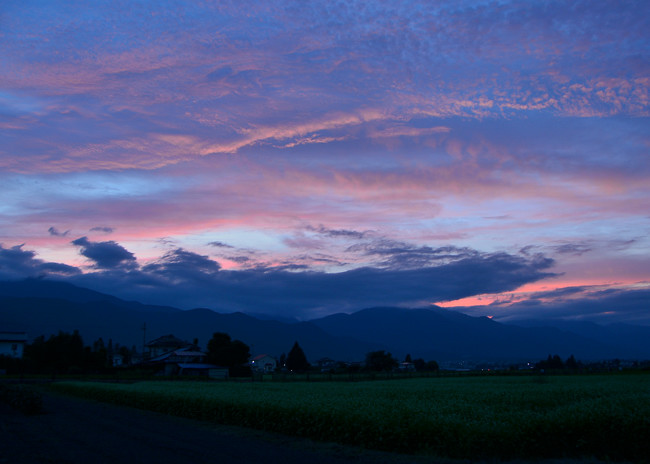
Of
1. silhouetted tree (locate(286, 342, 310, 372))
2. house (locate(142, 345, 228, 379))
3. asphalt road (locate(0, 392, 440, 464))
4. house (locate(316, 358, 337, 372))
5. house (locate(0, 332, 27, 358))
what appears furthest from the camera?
house (locate(316, 358, 337, 372))

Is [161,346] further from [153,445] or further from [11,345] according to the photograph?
[153,445]

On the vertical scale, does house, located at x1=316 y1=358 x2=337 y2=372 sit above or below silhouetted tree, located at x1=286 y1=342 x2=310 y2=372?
below

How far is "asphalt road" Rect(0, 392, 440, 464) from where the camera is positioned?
13.1m

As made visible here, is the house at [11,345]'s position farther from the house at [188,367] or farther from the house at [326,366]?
the house at [326,366]

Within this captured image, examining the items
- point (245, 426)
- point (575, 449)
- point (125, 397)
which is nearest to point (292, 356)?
point (125, 397)

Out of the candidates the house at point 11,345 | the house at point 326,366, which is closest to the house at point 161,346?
the house at point 11,345

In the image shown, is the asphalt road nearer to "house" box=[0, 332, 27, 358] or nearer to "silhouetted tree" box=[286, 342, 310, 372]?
"house" box=[0, 332, 27, 358]

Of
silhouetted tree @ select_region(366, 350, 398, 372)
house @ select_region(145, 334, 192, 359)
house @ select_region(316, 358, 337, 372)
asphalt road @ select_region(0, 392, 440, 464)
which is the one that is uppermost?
asphalt road @ select_region(0, 392, 440, 464)

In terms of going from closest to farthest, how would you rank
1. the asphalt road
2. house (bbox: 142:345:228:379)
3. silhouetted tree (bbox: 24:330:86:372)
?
the asphalt road → house (bbox: 142:345:228:379) → silhouetted tree (bbox: 24:330:86:372)

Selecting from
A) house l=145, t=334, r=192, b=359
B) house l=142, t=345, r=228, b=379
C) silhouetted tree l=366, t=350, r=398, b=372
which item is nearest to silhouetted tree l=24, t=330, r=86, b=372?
house l=142, t=345, r=228, b=379

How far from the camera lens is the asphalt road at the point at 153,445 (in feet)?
43.1

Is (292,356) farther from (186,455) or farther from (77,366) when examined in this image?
(186,455)

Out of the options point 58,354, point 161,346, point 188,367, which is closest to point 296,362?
point 188,367

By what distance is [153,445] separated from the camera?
15273mm
